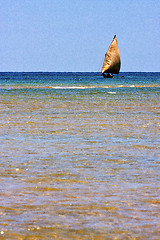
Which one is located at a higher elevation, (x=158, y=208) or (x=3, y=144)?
(x=158, y=208)

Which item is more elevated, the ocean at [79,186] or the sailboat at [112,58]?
the ocean at [79,186]

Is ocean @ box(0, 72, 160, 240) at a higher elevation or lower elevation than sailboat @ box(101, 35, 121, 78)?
higher

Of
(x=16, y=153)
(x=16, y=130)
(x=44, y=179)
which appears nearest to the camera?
(x=44, y=179)

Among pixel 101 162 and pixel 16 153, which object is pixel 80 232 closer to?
pixel 101 162

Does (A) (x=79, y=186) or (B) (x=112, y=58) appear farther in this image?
(B) (x=112, y=58)

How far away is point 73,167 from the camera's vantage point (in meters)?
10.1

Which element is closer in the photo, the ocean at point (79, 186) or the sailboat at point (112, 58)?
the ocean at point (79, 186)

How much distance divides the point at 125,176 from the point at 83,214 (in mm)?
2486

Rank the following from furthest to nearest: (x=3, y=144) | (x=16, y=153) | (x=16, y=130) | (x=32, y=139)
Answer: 1. (x=16, y=130)
2. (x=32, y=139)
3. (x=3, y=144)
4. (x=16, y=153)

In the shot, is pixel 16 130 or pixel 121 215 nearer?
pixel 121 215

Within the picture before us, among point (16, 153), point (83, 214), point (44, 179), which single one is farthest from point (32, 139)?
point (83, 214)

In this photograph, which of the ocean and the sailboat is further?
the sailboat

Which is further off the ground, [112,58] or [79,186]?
[79,186]

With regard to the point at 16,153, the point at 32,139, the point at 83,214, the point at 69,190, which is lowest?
the point at 32,139
